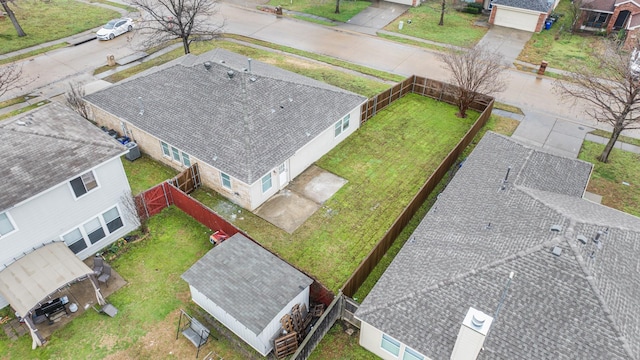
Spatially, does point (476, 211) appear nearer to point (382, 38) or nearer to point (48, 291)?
point (48, 291)

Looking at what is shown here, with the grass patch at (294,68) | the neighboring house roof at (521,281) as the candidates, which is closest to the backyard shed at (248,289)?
the neighboring house roof at (521,281)

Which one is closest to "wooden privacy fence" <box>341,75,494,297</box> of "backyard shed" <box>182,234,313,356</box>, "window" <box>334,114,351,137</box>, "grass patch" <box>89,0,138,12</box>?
"window" <box>334,114,351,137</box>

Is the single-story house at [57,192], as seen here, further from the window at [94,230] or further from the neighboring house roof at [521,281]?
the neighboring house roof at [521,281]

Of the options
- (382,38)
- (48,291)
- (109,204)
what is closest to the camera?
(48,291)

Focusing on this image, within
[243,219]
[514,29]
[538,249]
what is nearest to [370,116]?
[243,219]

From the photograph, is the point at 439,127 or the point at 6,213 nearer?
the point at 6,213

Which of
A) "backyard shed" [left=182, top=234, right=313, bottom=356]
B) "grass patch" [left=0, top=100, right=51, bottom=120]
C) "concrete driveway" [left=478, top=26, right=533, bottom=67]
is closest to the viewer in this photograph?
"backyard shed" [left=182, top=234, right=313, bottom=356]

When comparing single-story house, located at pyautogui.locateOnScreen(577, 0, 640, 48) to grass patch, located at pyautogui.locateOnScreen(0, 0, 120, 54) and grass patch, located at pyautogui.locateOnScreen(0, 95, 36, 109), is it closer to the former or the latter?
grass patch, located at pyautogui.locateOnScreen(0, 0, 120, 54)
